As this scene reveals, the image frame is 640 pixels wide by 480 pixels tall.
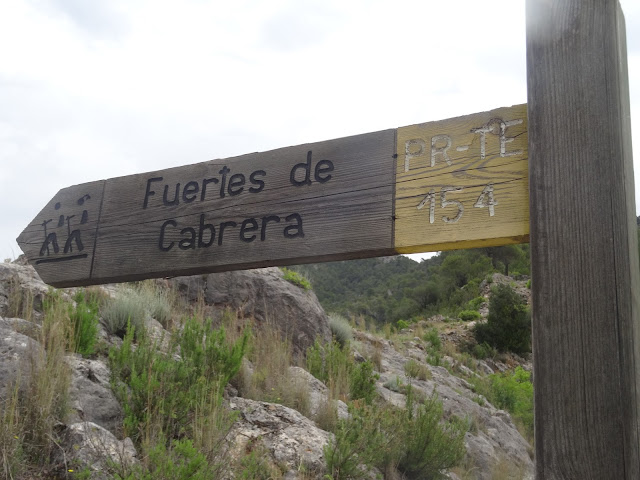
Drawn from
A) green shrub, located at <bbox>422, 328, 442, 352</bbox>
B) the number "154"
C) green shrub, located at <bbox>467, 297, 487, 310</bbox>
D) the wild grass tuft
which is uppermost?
green shrub, located at <bbox>467, 297, 487, 310</bbox>

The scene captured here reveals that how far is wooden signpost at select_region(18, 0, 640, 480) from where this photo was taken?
1.47 metres

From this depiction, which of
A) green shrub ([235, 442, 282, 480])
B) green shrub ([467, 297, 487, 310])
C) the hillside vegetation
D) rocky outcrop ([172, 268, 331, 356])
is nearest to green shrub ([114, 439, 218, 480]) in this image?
the hillside vegetation

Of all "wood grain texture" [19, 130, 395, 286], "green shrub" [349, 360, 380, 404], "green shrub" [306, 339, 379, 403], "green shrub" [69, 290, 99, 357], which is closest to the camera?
"wood grain texture" [19, 130, 395, 286]

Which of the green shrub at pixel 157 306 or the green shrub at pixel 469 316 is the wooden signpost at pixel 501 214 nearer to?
the green shrub at pixel 157 306

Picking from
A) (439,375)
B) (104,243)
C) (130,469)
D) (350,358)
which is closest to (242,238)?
(104,243)

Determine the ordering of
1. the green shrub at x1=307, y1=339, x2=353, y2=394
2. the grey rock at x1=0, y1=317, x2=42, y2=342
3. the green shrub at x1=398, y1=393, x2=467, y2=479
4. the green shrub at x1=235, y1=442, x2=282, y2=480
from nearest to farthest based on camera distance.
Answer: the green shrub at x1=235, y1=442, x2=282, y2=480
the grey rock at x1=0, y1=317, x2=42, y2=342
the green shrub at x1=398, y1=393, x2=467, y2=479
the green shrub at x1=307, y1=339, x2=353, y2=394

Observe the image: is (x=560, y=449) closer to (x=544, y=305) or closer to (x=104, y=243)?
(x=544, y=305)

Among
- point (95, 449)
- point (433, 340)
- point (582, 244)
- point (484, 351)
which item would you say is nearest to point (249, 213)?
point (582, 244)

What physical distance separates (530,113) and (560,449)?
85 cm

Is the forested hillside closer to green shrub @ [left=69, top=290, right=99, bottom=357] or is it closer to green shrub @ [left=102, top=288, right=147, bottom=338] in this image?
green shrub @ [left=102, top=288, right=147, bottom=338]

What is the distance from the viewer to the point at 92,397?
14.7 feet

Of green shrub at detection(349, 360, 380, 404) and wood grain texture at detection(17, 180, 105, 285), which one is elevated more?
wood grain texture at detection(17, 180, 105, 285)

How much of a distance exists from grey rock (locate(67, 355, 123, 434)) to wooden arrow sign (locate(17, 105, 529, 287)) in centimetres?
194

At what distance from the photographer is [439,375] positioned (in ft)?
36.8
